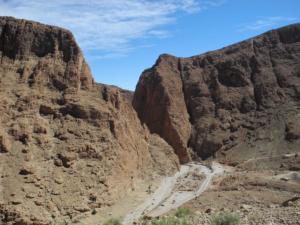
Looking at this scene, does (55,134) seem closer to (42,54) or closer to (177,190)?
(42,54)

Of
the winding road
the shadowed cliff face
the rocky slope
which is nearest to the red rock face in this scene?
the rocky slope

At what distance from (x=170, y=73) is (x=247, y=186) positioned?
109ft

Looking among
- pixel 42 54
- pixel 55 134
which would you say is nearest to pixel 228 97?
pixel 42 54

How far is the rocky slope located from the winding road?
6.55 ft

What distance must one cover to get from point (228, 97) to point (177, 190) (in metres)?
27.1

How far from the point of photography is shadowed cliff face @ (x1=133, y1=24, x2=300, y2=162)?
6091cm

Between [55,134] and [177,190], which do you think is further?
[177,190]

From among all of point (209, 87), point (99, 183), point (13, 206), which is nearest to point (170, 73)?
point (209, 87)

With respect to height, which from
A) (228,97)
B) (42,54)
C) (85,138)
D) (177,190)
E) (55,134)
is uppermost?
(42,54)

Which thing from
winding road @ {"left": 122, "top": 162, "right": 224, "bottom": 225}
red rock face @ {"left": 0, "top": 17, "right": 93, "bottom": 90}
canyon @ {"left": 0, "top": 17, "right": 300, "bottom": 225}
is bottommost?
winding road @ {"left": 122, "top": 162, "right": 224, "bottom": 225}

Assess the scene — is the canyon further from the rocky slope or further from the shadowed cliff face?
the shadowed cliff face

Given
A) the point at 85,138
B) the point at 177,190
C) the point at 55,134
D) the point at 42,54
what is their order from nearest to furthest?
the point at 55,134, the point at 85,138, the point at 42,54, the point at 177,190

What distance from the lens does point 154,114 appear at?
65688 mm

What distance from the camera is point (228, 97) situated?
66875 millimetres
